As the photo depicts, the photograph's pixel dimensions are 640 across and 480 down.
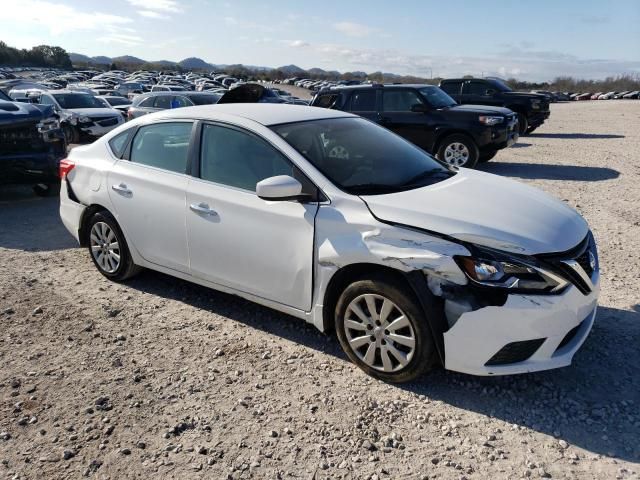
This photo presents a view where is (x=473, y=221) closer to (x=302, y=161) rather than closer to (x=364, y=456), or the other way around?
(x=302, y=161)

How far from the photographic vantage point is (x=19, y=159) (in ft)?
24.6

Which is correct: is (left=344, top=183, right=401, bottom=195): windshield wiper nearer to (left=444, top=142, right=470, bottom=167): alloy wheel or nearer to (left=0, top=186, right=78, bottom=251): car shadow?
(left=0, top=186, right=78, bottom=251): car shadow

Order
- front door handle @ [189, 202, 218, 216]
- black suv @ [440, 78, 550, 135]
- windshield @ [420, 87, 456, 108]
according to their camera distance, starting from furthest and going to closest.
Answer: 1. black suv @ [440, 78, 550, 135]
2. windshield @ [420, 87, 456, 108]
3. front door handle @ [189, 202, 218, 216]

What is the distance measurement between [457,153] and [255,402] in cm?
846

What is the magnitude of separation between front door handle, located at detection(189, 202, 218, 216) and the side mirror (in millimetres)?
619

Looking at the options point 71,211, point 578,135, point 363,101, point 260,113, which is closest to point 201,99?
point 363,101

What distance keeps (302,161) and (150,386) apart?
1750 mm

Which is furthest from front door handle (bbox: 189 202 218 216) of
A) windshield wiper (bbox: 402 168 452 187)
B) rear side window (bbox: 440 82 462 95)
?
rear side window (bbox: 440 82 462 95)

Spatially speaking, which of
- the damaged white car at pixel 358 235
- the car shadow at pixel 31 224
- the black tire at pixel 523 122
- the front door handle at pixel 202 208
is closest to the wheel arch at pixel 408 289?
the damaged white car at pixel 358 235

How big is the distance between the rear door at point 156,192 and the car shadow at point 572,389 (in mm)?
917

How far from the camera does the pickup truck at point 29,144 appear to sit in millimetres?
7426

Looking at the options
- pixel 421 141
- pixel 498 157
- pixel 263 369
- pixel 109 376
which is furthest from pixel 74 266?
pixel 498 157

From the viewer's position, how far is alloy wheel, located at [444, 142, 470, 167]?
1054cm

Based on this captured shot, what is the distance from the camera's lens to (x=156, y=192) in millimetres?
4277
